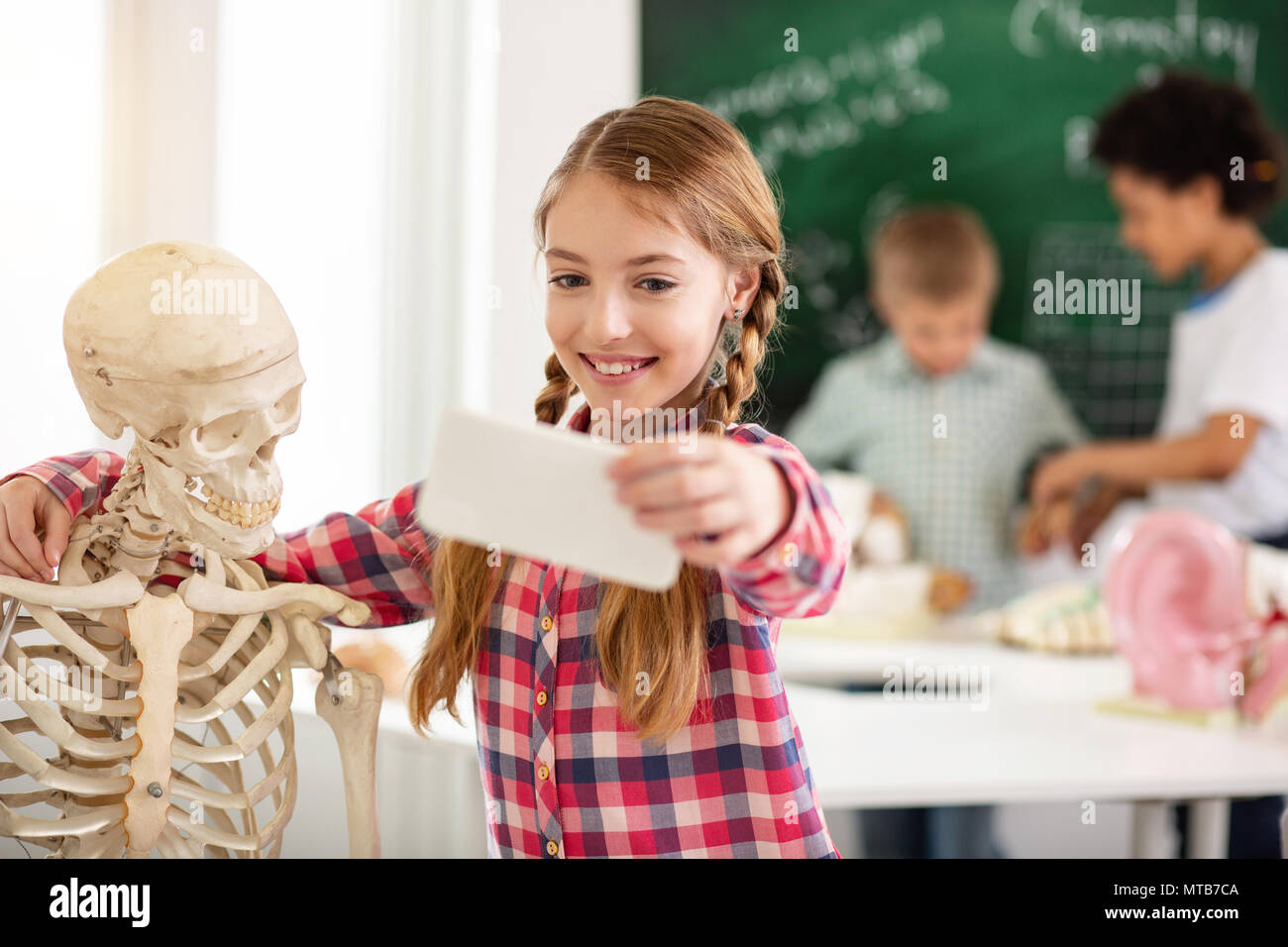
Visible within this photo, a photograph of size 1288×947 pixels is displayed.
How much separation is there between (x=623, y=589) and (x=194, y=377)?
0.34m

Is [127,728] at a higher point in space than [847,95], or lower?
lower

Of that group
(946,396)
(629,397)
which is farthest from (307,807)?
(946,396)

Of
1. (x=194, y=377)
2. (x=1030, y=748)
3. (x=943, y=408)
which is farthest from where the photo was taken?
(x=943, y=408)

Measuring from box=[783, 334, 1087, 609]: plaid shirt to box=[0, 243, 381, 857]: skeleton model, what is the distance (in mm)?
2476

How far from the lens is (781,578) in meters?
0.72

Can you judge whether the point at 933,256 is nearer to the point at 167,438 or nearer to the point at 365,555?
the point at 365,555

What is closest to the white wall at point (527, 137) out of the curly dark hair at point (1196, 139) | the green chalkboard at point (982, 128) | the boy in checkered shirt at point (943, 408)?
the green chalkboard at point (982, 128)

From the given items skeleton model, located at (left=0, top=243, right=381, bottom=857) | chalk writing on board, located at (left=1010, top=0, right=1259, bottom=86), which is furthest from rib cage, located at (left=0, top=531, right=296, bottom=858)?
chalk writing on board, located at (left=1010, top=0, right=1259, bottom=86)

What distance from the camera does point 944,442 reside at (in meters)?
3.21

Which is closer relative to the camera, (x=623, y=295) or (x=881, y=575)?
(x=623, y=295)

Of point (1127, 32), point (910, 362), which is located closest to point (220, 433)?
point (910, 362)

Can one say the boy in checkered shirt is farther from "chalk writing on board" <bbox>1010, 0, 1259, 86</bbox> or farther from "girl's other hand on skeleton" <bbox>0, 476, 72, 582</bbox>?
"girl's other hand on skeleton" <bbox>0, 476, 72, 582</bbox>

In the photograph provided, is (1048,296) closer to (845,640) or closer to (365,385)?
(845,640)

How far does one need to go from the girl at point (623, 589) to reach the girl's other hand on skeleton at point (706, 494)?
101mm
